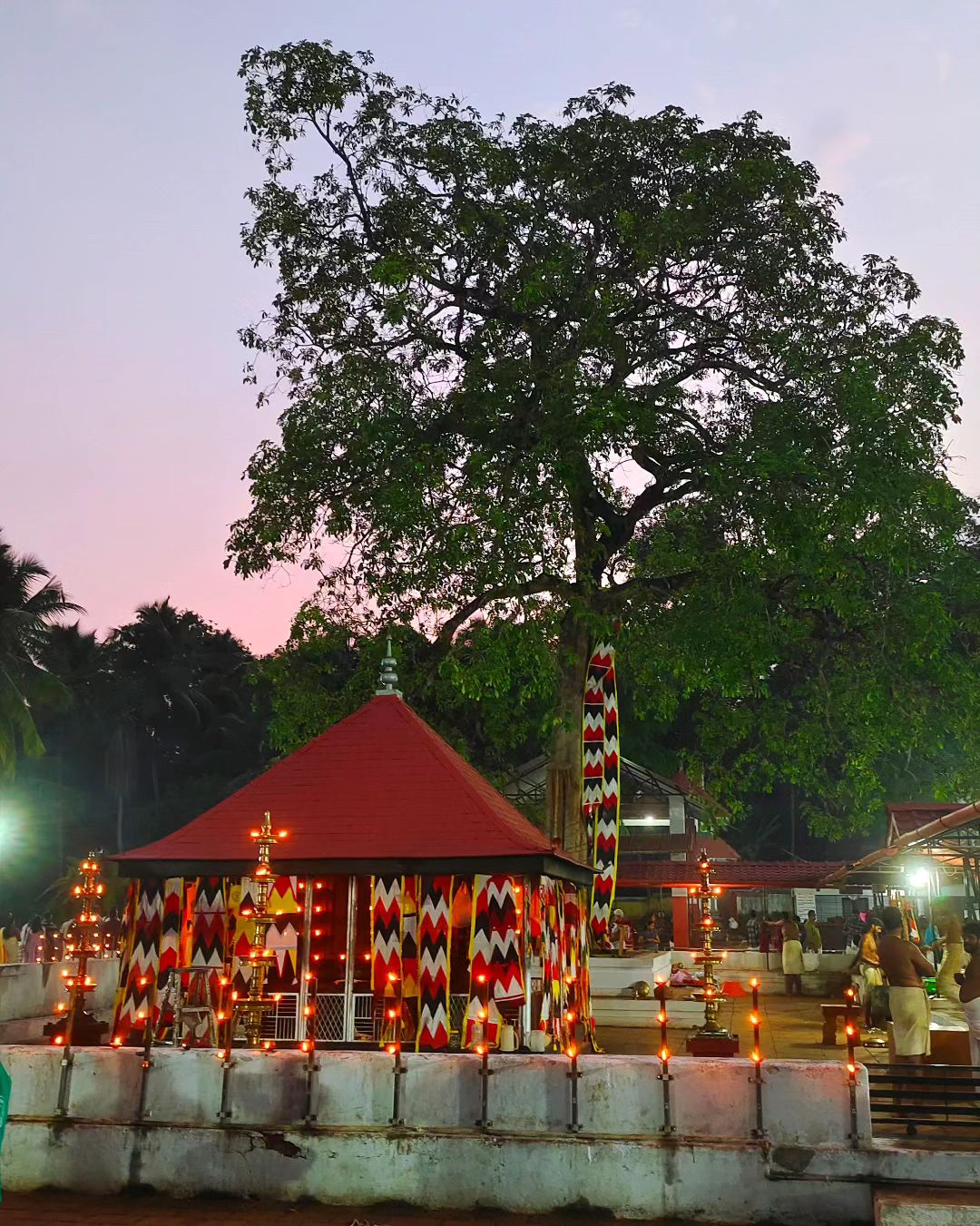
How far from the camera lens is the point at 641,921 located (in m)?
41.2

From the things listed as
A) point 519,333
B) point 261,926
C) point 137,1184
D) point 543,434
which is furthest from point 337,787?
point 519,333

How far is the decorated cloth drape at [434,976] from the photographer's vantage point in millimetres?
11633

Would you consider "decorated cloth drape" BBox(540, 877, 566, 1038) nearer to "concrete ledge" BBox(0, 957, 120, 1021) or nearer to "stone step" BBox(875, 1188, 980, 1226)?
"stone step" BBox(875, 1188, 980, 1226)

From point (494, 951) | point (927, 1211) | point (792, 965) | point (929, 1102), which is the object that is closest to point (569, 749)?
point (494, 951)

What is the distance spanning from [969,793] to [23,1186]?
17.9m

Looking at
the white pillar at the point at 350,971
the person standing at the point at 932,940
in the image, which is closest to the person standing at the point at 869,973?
the person standing at the point at 932,940

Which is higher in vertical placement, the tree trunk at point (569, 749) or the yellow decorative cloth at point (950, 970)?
the tree trunk at point (569, 749)

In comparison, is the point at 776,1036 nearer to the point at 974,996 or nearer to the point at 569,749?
the point at 569,749

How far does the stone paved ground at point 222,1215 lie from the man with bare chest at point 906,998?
4.37 meters

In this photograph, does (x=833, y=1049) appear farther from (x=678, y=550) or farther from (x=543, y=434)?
(x=543, y=434)

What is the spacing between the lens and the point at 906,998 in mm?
A: 11023

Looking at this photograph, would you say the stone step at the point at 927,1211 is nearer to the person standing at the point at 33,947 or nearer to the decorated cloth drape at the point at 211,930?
the decorated cloth drape at the point at 211,930

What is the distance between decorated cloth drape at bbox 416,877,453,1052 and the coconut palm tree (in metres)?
24.1

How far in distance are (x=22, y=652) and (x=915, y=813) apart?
26.3 meters
